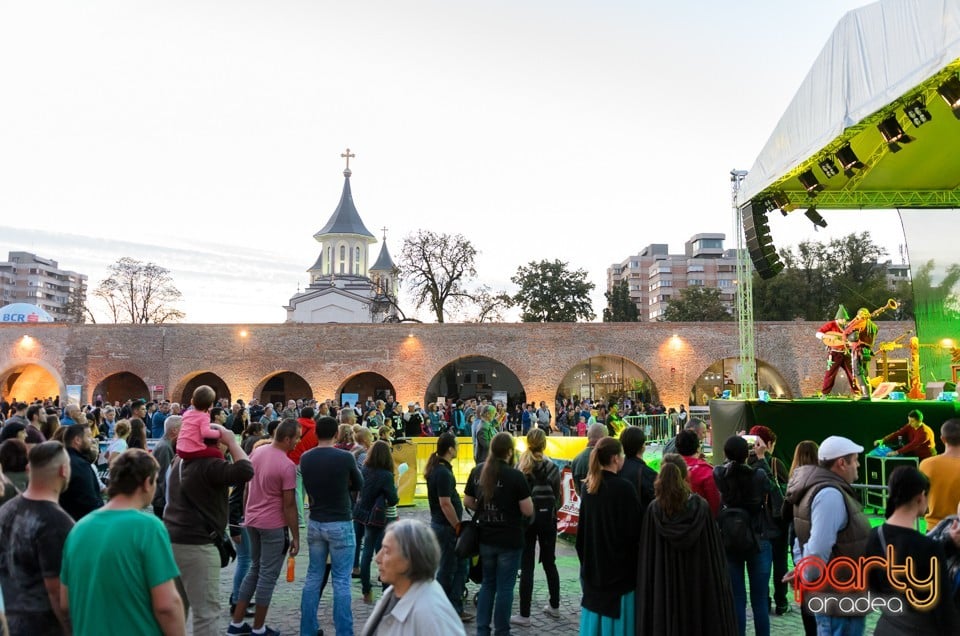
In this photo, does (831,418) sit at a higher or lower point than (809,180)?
lower

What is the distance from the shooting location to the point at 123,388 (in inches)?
1433

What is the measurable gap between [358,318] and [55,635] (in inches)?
2024

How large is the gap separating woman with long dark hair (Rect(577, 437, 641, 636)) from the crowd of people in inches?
0.4

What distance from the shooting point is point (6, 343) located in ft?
110

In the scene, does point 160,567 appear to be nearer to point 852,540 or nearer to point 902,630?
point 902,630

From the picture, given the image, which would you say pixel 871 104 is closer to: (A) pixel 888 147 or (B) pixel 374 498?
(A) pixel 888 147

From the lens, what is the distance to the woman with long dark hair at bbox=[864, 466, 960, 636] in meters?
2.91

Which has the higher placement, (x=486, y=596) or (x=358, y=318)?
(x=358, y=318)

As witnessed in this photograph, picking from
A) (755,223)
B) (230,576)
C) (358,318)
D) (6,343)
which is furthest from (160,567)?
(358,318)

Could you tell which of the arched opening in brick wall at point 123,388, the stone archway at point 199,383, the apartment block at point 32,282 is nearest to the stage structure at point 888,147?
the stone archway at point 199,383

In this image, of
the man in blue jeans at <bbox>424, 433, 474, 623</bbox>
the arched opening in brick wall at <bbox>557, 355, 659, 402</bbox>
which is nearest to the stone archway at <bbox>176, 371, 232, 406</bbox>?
the arched opening in brick wall at <bbox>557, 355, 659, 402</bbox>

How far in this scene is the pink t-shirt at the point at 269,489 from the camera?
5.56 meters

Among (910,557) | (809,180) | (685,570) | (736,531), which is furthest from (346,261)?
(910,557)

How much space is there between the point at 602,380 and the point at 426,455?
87.1 ft
